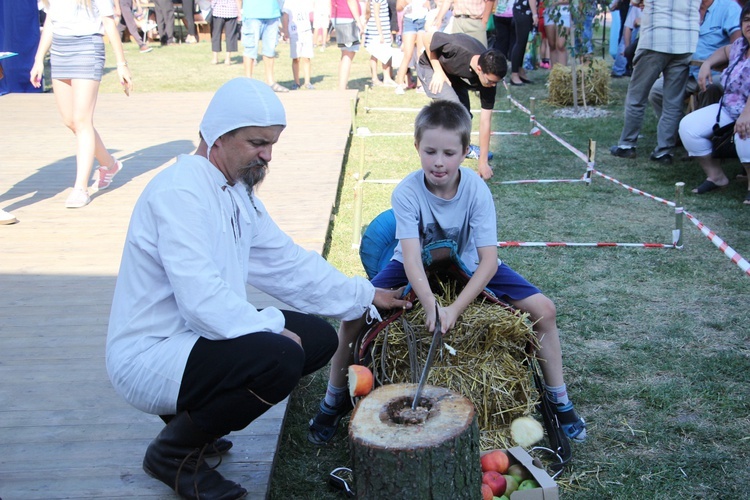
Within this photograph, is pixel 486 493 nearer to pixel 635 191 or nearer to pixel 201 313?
pixel 201 313

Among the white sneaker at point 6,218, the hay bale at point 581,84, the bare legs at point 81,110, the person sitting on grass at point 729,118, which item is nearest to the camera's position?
the white sneaker at point 6,218

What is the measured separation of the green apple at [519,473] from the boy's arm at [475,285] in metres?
0.55

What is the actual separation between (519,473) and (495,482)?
118 millimetres

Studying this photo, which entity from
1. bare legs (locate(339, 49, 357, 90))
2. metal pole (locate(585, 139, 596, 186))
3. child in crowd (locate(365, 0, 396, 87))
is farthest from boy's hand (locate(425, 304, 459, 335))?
child in crowd (locate(365, 0, 396, 87))

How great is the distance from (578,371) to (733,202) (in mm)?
3363

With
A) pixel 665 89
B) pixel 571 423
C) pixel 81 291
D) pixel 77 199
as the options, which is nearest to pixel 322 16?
pixel 665 89

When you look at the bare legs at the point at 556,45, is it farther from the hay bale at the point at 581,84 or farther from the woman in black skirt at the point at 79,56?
the woman in black skirt at the point at 79,56

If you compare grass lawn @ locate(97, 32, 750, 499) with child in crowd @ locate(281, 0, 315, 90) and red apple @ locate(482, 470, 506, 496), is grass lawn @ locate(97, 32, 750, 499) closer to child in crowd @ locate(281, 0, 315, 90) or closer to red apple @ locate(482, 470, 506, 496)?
red apple @ locate(482, 470, 506, 496)

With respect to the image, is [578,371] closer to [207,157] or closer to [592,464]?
[592,464]

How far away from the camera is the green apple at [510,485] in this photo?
2.61 m

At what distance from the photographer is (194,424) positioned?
96.3 inches

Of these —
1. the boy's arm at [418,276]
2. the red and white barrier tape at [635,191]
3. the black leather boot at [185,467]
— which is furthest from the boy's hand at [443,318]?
the red and white barrier tape at [635,191]

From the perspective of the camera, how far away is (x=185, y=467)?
8.44 ft

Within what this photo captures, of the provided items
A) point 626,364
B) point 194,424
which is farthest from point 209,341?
point 626,364
